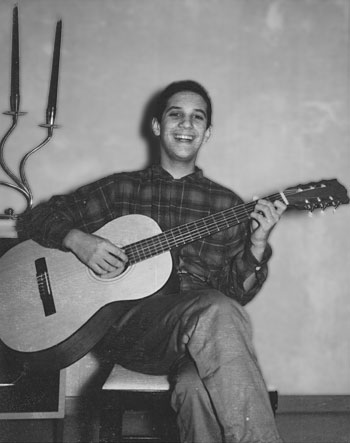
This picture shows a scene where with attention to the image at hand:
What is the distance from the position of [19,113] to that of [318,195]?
1177mm

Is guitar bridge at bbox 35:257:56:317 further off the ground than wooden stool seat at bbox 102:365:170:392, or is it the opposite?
guitar bridge at bbox 35:257:56:317

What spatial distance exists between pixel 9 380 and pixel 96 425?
492 millimetres

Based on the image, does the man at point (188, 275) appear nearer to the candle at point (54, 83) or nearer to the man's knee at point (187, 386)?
the man's knee at point (187, 386)

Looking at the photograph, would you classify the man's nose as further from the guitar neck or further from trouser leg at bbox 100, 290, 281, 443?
trouser leg at bbox 100, 290, 281, 443

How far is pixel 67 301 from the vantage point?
161cm

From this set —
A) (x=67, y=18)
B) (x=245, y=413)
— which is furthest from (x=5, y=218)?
(x=245, y=413)

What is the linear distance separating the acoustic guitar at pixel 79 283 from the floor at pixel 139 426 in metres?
0.49

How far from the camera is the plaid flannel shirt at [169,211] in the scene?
184 cm

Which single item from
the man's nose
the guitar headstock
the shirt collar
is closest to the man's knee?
the guitar headstock

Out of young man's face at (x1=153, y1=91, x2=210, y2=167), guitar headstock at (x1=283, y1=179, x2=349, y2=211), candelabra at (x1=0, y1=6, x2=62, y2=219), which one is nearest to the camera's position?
guitar headstock at (x1=283, y1=179, x2=349, y2=211)

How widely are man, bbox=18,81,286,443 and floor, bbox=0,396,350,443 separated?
2.19 feet

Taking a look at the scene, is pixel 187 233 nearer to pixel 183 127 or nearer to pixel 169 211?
pixel 169 211

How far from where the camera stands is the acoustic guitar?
1.58m

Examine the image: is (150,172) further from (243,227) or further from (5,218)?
(5,218)
